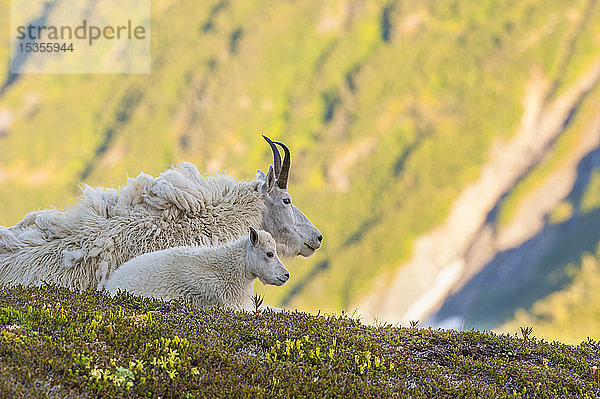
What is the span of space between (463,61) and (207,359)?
11902cm

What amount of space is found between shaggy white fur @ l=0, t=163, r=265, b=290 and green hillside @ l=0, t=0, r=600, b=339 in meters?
69.6

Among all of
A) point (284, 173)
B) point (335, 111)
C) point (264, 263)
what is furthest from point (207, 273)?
point (335, 111)

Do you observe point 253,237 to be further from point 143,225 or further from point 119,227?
point 119,227

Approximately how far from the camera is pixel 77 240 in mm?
10773

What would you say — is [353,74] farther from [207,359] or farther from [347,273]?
[207,359]

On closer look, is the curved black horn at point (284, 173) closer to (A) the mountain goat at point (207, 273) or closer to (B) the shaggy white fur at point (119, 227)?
(B) the shaggy white fur at point (119, 227)

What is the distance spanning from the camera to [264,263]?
1000 centimetres

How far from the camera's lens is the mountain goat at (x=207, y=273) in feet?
31.1

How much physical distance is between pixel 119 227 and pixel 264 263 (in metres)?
2.27

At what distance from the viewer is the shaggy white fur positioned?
10.6m

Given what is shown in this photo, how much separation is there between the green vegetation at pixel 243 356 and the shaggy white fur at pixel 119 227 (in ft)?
8.45

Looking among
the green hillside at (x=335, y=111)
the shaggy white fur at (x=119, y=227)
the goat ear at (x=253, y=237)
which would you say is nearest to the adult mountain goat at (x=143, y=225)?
the shaggy white fur at (x=119, y=227)

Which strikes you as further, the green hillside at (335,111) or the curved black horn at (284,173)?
the green hillside at (335,111)

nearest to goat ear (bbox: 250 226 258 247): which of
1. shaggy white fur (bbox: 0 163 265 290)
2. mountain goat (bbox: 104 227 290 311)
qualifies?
mountain goat (bbox: 104 227 290 311)
